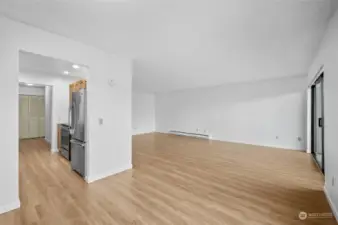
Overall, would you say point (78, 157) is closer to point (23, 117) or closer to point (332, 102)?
point (332, 102)

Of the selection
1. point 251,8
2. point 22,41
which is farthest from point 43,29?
point 251,8

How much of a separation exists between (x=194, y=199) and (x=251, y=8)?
8.57 ft

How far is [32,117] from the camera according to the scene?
7.79 m

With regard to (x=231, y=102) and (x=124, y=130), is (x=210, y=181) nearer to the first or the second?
(x=124, y=130)

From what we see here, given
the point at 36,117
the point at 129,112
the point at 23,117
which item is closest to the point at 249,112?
the point at 129,112

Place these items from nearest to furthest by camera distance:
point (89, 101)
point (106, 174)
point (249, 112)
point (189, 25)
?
1. point (189, 25)
2. point (89, 101)
3. point (106, 174)
4. point (249, 112)

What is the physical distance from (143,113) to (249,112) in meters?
5.65

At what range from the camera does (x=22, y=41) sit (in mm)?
2283

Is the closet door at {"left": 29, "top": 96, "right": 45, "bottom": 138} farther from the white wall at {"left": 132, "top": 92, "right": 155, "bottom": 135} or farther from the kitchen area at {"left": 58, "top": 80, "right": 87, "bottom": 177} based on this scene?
the kitchen area at {"left": 58, "top": 80, "right": 87, "bottom": 177}

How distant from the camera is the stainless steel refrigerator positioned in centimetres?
324

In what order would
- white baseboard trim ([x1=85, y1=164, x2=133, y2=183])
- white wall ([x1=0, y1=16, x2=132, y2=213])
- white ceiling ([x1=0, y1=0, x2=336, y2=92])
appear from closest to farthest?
1. white ceiling ([x1=0, y1=0, x2=336, y2=92])
2. white wall ([x1=0, y1=16, x2=132, y2=213])
3. white baseboard trim ([x1=85, y1=164, x2=133, y2=183])

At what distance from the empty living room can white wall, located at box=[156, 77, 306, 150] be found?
103 millimetres

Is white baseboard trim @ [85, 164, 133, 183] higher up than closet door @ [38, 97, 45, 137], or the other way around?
closet door @ [38, 97, 45, 137]

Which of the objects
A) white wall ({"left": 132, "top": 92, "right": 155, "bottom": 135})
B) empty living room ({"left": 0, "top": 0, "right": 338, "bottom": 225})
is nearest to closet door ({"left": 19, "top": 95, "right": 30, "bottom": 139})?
empty living room ({"left": 0, "top": 0, "right": 338, "bottom": 225})
